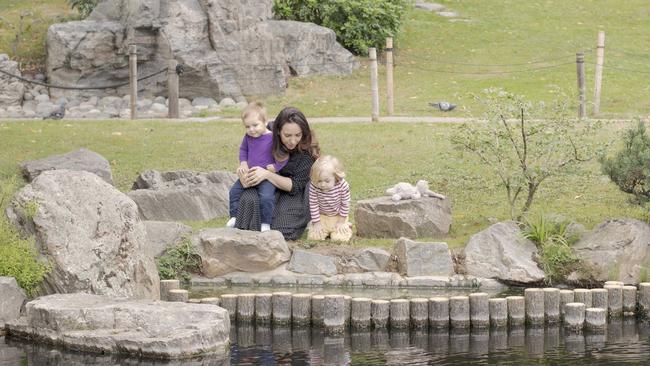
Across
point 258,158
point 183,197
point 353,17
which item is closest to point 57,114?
point 353,17

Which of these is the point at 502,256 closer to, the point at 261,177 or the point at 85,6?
the point at 261,177

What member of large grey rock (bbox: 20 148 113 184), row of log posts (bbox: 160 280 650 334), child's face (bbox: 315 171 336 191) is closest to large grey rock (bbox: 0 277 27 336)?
row of log posts (bbox: 160 280 650 334)

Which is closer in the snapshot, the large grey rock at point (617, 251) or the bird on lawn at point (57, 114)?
the large grey rock at point (617, 251)

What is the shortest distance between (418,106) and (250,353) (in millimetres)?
14381

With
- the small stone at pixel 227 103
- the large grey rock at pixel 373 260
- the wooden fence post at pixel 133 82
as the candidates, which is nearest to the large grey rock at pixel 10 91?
the wooden fence post at pixel 133 82

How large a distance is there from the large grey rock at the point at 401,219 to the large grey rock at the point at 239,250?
126cm

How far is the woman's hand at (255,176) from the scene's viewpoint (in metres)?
14.2

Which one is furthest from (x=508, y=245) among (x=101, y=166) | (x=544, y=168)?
(x=101, y=166)

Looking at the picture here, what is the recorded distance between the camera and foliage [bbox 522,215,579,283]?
13.6m

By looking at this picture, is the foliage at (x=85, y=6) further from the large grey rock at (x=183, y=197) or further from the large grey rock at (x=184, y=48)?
the large grey rock at (x=183, y=197)

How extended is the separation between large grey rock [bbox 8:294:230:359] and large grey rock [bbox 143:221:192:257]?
2436mm

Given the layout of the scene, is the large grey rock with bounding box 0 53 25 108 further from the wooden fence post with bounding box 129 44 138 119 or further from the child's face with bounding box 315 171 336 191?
the child's face with bounding box 315 171 336 191

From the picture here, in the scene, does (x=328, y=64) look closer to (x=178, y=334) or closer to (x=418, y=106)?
(x=418, y=106)

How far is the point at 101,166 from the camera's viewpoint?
16688 mm
